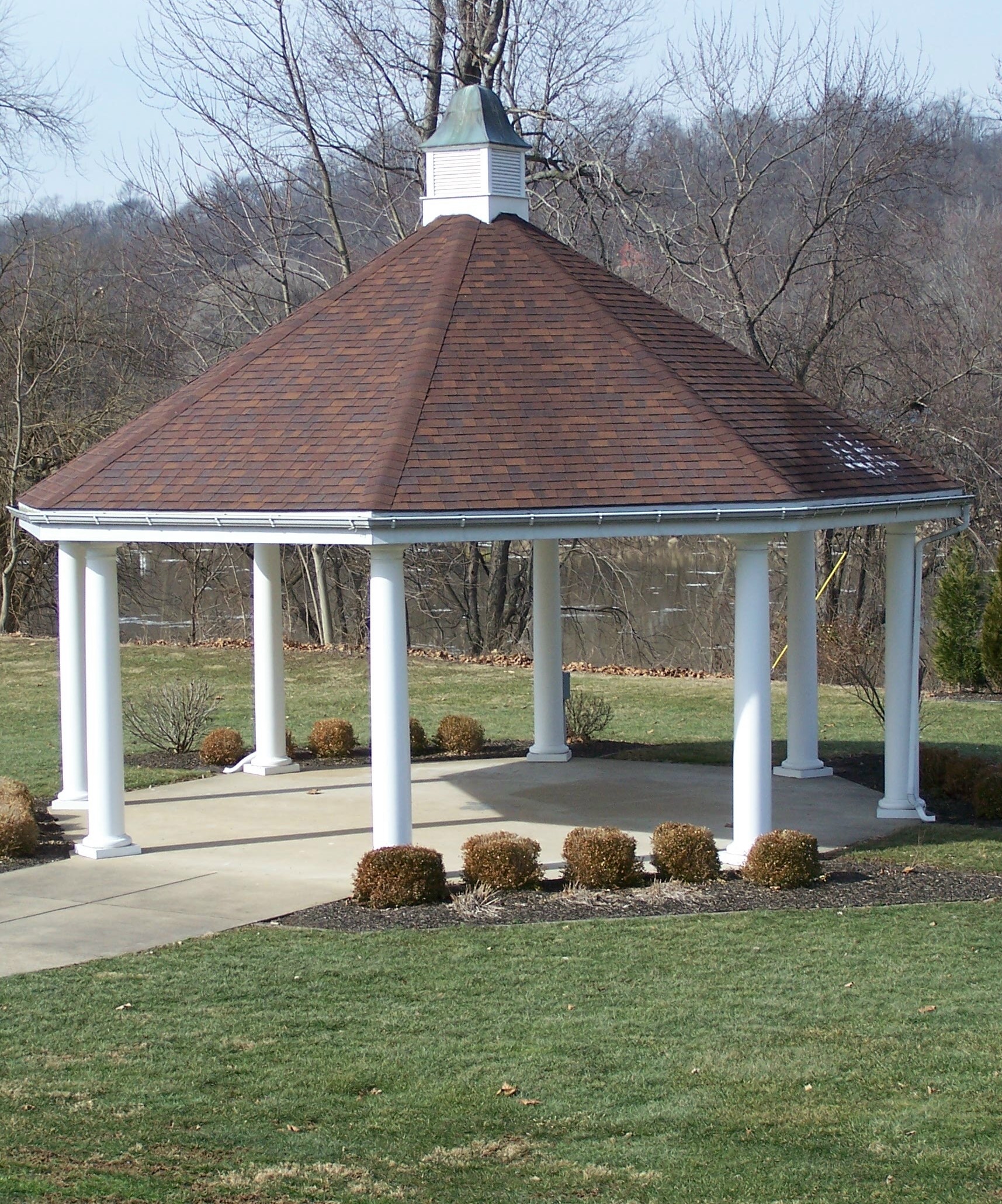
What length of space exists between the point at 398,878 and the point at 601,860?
1591 mm

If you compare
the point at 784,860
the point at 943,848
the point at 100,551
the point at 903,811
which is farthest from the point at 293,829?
the point at 943,848

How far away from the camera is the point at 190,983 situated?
9.39 metres

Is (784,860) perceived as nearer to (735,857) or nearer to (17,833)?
(735,857)

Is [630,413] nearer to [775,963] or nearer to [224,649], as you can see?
[775,963]

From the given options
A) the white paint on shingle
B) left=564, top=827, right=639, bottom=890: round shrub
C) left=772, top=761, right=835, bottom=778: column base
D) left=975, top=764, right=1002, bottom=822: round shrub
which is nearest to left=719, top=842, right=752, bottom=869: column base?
left=564, top=827, right=639, bottom=890: round shrub

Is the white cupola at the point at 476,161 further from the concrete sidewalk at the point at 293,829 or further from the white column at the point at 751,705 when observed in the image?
the concrete sidewalk at the point at 293,829

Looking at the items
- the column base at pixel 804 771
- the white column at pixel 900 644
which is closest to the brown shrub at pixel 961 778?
the white column at pixel 900 644

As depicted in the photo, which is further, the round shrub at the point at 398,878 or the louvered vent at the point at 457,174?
the louvered vent at the point at 457,174

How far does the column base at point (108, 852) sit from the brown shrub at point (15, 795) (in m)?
0.74

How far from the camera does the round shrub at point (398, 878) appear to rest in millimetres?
11227

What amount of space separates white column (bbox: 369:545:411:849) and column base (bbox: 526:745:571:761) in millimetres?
5922

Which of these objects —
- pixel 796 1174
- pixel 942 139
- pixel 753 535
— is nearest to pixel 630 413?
pixel 753 535

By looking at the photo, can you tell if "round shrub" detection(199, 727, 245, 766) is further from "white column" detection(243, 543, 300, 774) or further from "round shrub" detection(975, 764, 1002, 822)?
"round shrub" detection(975, 764, 1002, 822)

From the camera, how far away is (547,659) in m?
17.6
